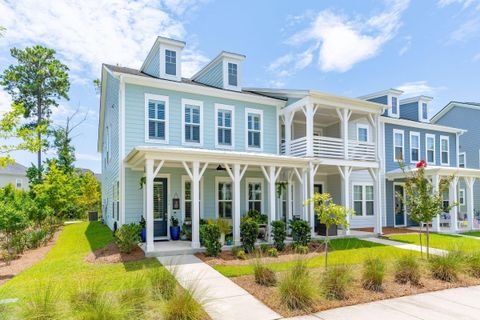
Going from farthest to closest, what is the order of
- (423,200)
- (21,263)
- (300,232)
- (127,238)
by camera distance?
(300,232)
(127,238)
(21,263)
(423,200)

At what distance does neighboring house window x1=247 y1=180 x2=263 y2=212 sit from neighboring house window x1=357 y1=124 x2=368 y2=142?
679 cm

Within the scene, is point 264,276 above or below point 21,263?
above

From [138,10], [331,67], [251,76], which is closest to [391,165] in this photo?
[331,67]

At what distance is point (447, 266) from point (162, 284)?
6.32m

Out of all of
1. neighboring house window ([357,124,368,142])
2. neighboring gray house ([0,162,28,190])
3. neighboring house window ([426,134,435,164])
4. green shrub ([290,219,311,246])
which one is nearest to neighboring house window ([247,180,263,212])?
green shrub ([290,219,311,246])

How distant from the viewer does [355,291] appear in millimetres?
6078

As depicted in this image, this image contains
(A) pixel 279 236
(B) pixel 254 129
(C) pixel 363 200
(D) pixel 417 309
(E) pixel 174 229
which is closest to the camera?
(D) pixel 417 309

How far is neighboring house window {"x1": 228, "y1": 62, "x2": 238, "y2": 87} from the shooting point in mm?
14562

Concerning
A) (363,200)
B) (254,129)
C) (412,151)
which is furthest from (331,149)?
(412,151)

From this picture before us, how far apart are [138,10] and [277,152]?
813 centimetres

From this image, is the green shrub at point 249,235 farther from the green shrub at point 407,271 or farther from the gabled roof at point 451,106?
the gabled roof at point 451,106

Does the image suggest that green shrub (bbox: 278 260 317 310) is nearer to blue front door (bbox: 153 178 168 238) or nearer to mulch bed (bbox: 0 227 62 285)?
mulch bed (bbox: 0 227 62 285)

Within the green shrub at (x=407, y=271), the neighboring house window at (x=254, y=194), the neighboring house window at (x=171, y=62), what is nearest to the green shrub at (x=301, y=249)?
the green shrub at (x=407, y=271)

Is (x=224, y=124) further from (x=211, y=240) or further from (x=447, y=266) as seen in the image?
(x=447, y=266)
